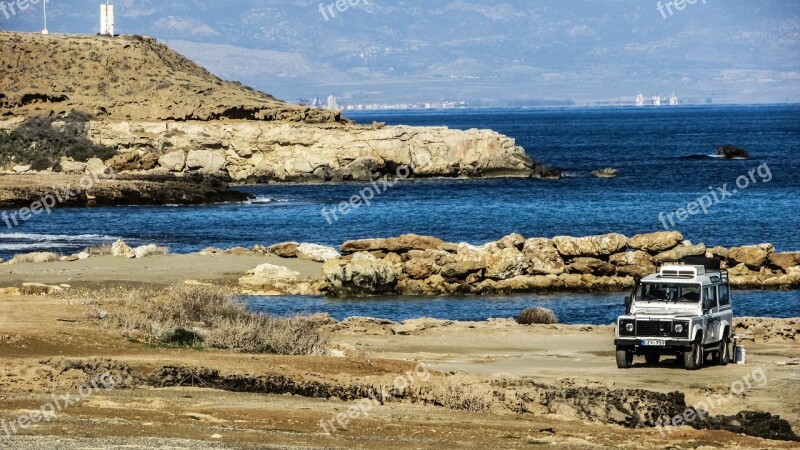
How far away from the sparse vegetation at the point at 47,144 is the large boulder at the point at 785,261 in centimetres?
6000

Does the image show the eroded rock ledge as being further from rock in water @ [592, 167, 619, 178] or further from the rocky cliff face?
rock in water @ [592, 167, 619, 178]

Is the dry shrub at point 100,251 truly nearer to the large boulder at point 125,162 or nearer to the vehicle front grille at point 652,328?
the vehicle front grille at point 652,328

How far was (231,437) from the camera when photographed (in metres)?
16.4

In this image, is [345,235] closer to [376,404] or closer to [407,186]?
[407,186]

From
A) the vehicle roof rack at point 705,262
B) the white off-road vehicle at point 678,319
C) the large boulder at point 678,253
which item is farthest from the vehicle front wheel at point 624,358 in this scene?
the large boulder at point 678,253

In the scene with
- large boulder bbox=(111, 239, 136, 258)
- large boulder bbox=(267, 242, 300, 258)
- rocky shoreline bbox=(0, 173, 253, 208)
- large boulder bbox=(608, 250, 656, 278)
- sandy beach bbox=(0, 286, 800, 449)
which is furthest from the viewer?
rocky shoreline bbox=(0, 173, 253, 208)

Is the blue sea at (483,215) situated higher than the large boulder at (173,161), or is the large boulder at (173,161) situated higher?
the large boulder at (173,161)

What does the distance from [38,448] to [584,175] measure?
89.3m

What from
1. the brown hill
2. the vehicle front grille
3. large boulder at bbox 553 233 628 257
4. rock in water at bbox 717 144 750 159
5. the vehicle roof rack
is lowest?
rock in water at bbox 717 144 750 159

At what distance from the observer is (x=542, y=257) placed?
41.8 m

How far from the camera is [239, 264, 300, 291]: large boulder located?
39.4 m

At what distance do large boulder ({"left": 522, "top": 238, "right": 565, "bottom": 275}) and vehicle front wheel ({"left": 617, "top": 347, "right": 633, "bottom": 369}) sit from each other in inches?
679

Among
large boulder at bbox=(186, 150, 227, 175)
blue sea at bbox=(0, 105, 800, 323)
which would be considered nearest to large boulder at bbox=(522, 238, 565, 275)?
blue sea at bbox=(0, 105, 800, 323)

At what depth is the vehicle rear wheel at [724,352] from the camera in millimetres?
24094
